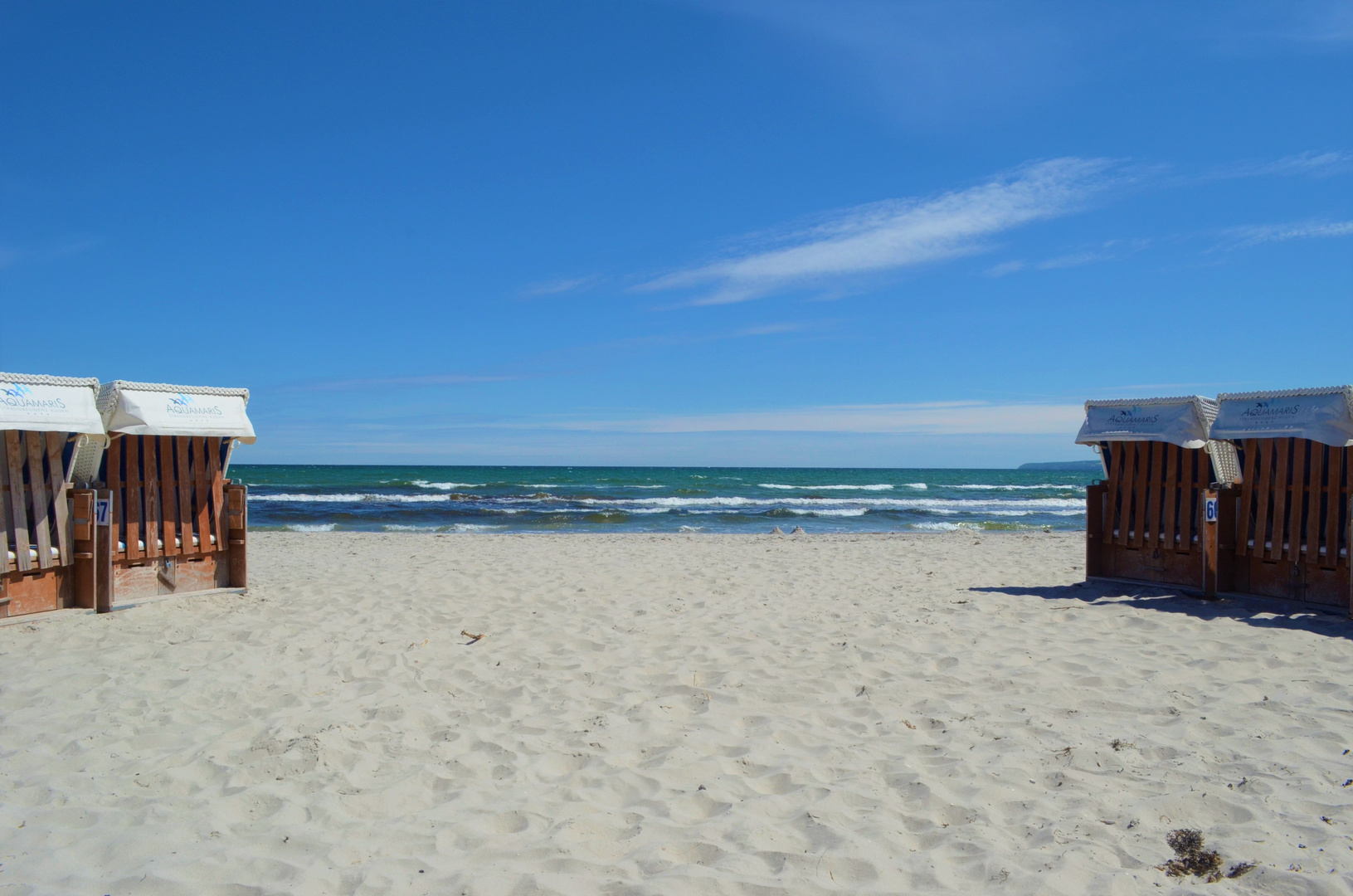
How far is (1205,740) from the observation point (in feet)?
13.1

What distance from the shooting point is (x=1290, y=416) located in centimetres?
669

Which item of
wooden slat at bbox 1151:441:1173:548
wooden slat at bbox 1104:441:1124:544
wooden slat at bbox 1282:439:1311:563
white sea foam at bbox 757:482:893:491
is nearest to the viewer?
wooden slat at bbox 1282:439:1311:563

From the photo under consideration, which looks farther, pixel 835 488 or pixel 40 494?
pixel 835 488

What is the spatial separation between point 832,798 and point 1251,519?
6.23 meters

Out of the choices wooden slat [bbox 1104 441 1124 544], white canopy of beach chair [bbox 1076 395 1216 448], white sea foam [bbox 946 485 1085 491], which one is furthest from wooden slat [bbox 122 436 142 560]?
white sea foam [bbox 946 485 1085 491]

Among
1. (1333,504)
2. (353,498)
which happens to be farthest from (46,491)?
(353,498)

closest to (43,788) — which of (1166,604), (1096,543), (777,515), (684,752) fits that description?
(684,752)

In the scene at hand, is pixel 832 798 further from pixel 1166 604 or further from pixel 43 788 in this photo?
pixel 1166 604

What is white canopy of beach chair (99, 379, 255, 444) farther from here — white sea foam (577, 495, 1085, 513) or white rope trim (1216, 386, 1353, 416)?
white sea foam (577, 495, 1085, 513)

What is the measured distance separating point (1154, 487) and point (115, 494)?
9.98 metres

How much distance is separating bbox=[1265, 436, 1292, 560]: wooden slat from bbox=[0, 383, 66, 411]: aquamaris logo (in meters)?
10.5

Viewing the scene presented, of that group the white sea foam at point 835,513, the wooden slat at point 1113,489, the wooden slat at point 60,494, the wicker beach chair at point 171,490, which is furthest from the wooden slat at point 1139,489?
the white sea foam at point 835,513

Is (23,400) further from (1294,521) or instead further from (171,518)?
(1294,521)

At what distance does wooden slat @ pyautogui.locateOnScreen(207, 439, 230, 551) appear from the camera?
299 inches
